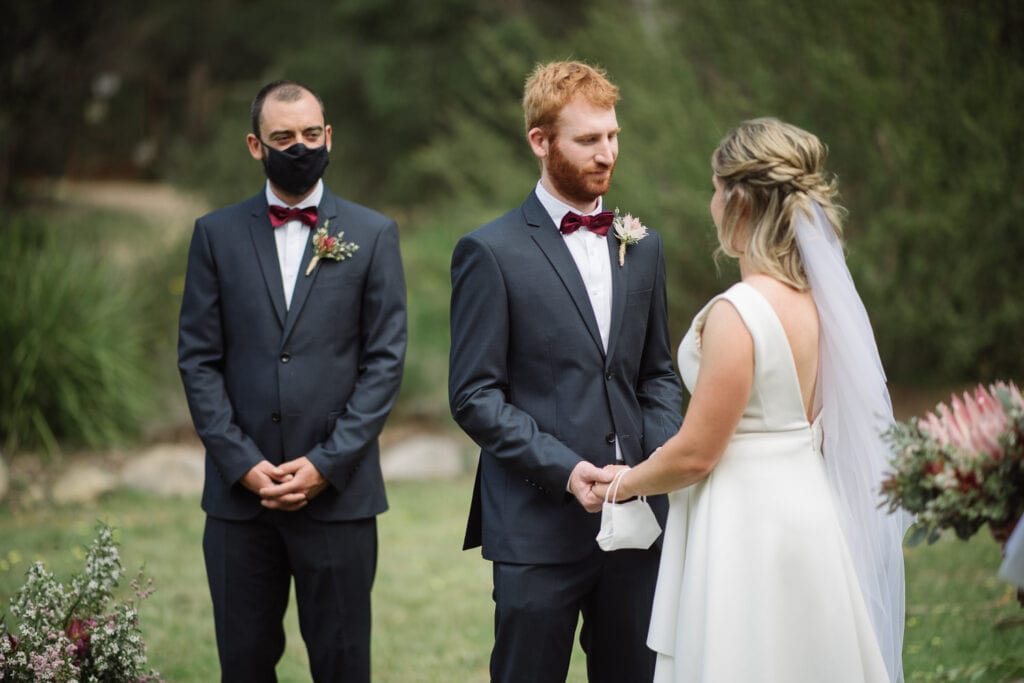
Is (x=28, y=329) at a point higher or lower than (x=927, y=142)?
lower

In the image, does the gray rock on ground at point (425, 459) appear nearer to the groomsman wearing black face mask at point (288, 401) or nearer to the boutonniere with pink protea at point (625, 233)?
the groomsman wearing black face mask at point (288, 401)

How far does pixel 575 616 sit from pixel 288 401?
1.25 meters

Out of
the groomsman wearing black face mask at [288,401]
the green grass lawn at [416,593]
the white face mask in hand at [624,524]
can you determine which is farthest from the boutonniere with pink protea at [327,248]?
the green grass lawn at [416,593]

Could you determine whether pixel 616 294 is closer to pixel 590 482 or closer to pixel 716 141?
pixel 590 482

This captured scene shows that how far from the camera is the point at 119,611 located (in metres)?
3.54

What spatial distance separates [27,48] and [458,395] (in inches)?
427

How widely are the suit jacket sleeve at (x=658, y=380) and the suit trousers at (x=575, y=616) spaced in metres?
0.38

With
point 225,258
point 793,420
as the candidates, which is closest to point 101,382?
point 225,258

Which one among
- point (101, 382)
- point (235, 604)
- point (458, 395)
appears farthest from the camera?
point (101, 382)

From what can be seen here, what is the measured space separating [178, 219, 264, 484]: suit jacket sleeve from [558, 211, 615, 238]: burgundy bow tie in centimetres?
132

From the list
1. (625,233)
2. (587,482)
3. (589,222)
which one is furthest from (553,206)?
(587,482)

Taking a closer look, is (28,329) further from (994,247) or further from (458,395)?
(994,247)

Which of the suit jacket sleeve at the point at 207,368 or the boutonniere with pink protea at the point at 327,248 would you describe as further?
the boutonniere with pink protea at the point at 327,248

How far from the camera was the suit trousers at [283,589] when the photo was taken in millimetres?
3768
